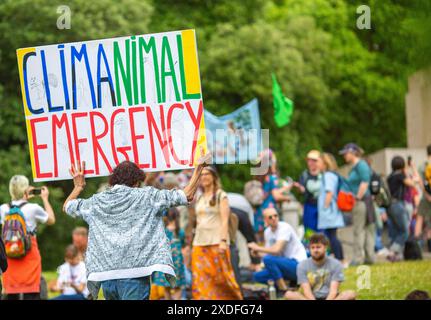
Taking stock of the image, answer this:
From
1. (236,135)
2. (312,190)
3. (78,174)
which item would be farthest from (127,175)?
(236,135)

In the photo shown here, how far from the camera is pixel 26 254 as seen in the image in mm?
12984

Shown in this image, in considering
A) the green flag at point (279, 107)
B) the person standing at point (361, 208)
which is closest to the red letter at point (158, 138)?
the person standing at point (361, 208)

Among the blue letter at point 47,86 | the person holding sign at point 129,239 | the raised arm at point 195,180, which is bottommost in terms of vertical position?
the person holding sign at point 129,239

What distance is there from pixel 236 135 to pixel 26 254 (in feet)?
28.0

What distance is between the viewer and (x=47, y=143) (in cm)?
1020

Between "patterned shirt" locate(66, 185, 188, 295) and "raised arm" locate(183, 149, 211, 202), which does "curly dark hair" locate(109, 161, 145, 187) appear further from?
"raised arm" locate(183, 149, 211, 202)

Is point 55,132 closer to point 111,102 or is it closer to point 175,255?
point 111,102

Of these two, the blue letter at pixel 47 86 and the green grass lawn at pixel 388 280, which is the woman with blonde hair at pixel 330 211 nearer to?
the green grass lawn at pixel 388 280

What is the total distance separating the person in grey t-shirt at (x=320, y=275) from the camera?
12984mm

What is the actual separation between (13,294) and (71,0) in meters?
18.3

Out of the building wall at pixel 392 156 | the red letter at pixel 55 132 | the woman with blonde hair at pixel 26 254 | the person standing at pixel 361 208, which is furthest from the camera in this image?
the building wall at pixel 392 156

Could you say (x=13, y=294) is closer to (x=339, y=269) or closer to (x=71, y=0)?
(x=339, y=269)

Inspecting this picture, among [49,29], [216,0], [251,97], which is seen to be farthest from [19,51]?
[216,0]

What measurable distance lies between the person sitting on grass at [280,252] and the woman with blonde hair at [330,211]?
2.13 m
